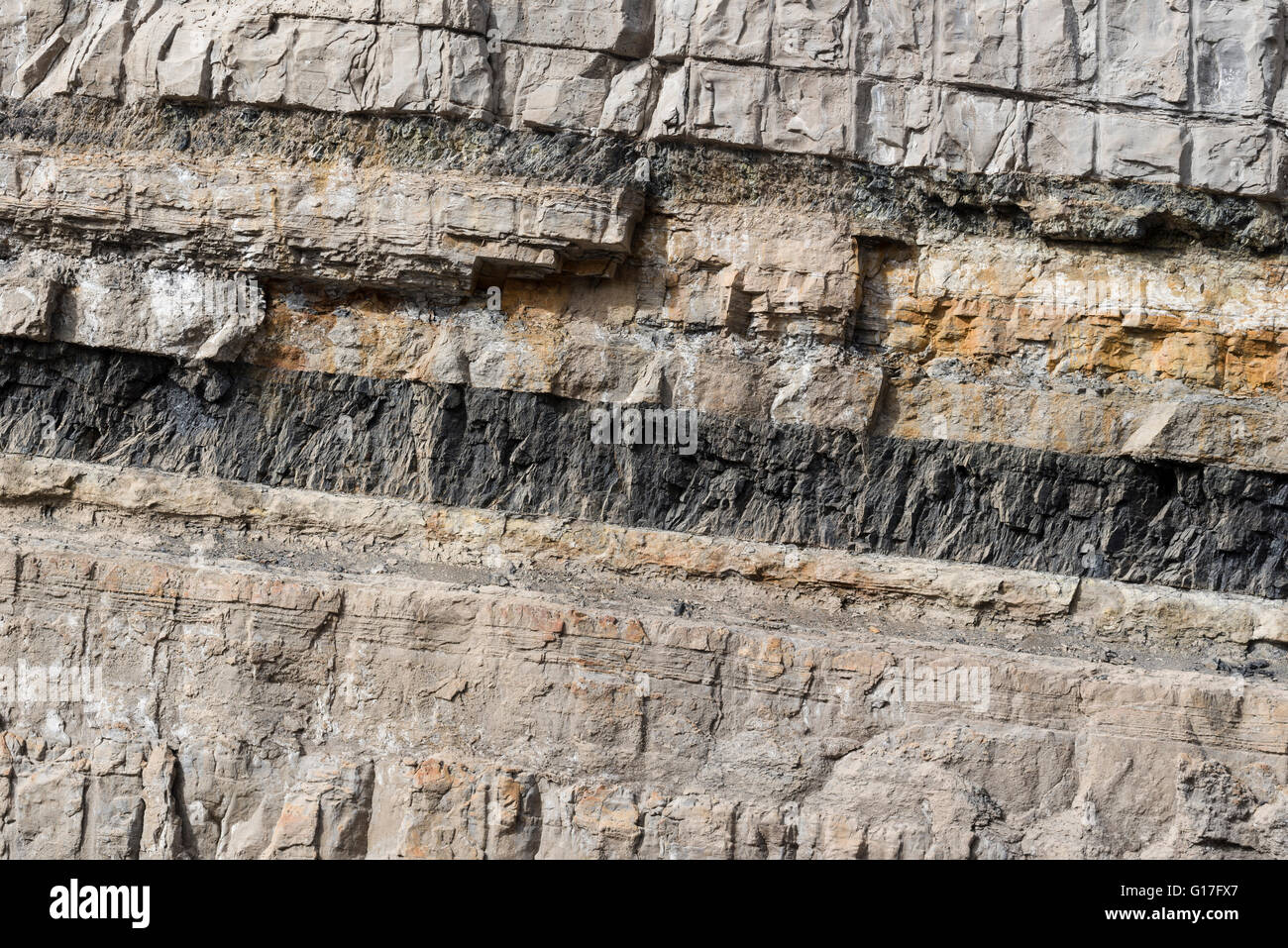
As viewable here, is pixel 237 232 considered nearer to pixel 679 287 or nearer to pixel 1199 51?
pixel 679 287

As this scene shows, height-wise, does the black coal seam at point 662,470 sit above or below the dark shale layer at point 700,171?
below

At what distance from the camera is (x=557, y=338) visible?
567 centimetres

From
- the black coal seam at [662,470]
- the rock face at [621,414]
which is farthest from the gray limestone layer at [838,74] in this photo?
the black coal seam at [662,470]

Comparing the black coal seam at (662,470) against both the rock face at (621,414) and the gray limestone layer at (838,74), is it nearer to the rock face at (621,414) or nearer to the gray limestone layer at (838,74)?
the rock face at (621,414)

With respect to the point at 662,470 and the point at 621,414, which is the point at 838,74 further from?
the point at 662,470

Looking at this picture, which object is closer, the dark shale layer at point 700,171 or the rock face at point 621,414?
the rock face at point 621,414

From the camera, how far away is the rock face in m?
5.26

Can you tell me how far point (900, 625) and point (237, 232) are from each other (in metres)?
3.98

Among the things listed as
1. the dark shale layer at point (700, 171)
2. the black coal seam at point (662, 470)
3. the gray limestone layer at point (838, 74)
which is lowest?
the black coal seam at point (662, 470)

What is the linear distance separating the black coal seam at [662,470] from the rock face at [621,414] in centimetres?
2

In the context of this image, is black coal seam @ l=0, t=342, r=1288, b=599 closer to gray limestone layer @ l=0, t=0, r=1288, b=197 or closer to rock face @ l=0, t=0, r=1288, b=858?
rock face @ l=0, t=0, r=1288, b=858

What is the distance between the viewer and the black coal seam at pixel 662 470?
557 centimetres

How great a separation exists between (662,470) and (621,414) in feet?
1.19

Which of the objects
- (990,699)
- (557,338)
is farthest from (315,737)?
(990,699)
